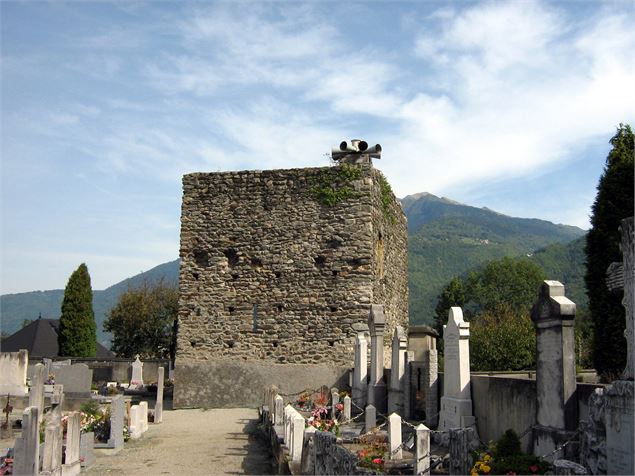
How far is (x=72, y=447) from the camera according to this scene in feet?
33.6

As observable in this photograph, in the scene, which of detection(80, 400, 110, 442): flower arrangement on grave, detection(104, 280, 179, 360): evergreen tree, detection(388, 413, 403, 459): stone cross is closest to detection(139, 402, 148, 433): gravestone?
detection(80, 400, 110, 442): flower arrangement on grave

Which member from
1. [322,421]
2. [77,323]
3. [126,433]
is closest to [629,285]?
[322,421]

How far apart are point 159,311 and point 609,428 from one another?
144 feet

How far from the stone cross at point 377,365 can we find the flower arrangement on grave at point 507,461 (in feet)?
21.7

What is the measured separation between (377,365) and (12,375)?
37.0ft

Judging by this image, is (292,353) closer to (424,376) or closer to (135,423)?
(135,423)

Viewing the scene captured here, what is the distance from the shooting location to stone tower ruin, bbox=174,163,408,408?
19.2 m

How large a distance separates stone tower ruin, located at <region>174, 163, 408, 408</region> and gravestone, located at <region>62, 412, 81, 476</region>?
9.24 meters

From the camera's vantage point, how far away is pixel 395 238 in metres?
23.3

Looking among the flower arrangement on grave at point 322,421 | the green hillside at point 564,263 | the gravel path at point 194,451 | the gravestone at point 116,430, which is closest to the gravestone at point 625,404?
the gravel path at point 194,451

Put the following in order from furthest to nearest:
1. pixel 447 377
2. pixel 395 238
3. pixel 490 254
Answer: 1. pixel 490 254
2. pixel 395 238
3. pixel 447 377

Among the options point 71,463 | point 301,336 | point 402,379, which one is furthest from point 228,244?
point 71,463

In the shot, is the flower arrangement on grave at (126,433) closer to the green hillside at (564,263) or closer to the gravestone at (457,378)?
the gravestone at (457,378)

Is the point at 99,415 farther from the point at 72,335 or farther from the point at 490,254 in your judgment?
the point at 490,254
